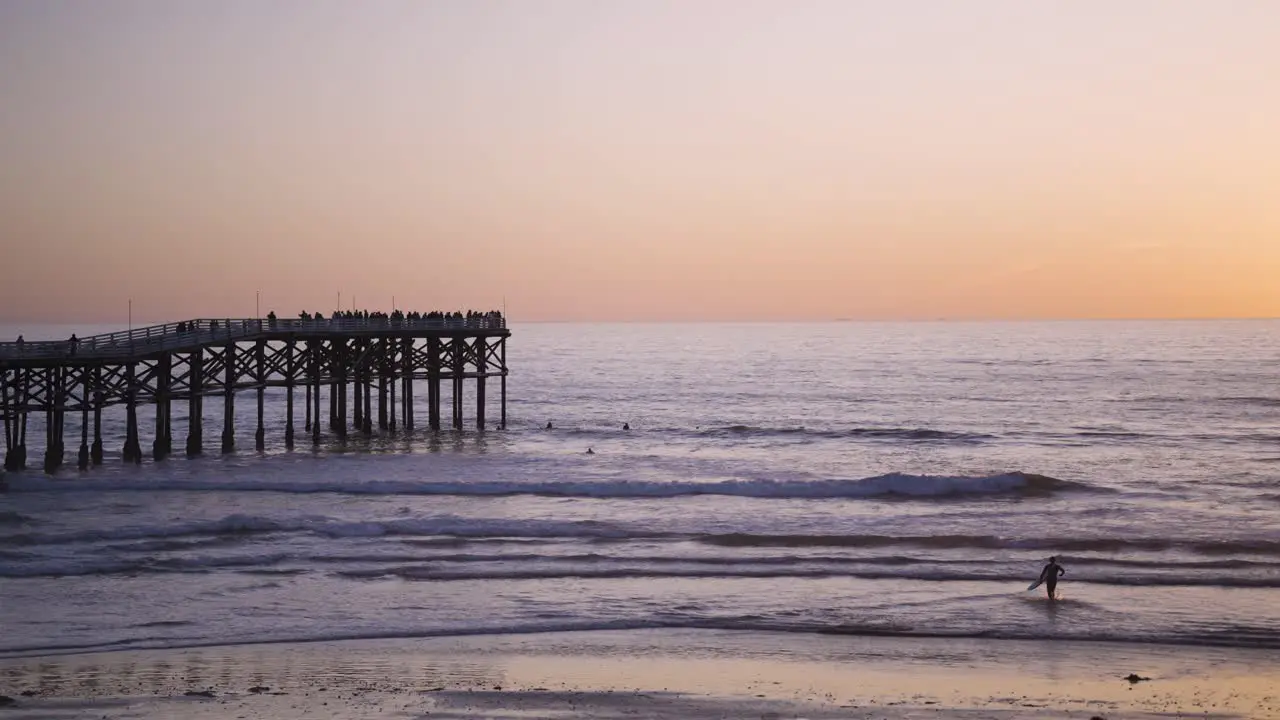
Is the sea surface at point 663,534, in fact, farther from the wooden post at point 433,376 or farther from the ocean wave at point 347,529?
the wooden post at point 433,376

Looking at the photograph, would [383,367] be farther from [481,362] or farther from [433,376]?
[481,362]

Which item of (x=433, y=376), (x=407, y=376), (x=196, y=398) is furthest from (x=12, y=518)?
(x=433, y=376)

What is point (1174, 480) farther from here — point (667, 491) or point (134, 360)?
point (134, 360)

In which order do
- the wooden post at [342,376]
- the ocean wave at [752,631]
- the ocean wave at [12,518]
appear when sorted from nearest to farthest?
the ocean wave at [752,631] → the ocean wave at [12,518] → the wooden post at [342,376]

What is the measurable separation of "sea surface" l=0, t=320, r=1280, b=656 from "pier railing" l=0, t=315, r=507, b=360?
13.1 ft

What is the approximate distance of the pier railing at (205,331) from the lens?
3594cm

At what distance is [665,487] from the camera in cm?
3772

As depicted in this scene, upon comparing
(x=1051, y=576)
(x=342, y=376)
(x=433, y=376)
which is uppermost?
(x=342, y=376)

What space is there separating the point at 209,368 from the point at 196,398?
1.43 meters

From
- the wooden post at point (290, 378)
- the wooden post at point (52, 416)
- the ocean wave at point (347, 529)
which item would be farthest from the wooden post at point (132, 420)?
the ocean wave at point (347, 529)

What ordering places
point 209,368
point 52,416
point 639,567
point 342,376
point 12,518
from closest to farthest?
point 639,567
point 12,518
point 52,416
point 209,368
point 342,376

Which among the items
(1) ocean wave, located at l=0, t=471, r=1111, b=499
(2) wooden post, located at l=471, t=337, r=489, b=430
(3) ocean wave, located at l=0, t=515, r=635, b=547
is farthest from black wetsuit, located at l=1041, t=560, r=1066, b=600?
(2) wooden post, located at l=471, t=337, r=489, b=430

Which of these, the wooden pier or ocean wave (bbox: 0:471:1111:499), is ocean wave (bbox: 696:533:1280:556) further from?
the wooden pier

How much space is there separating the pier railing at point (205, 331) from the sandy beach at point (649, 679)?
60.6 feet
